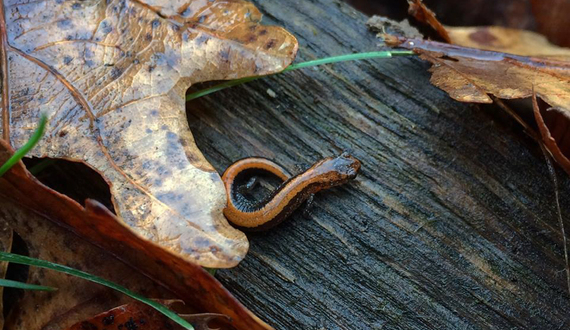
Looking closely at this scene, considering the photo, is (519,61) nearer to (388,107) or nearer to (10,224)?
(388,107)

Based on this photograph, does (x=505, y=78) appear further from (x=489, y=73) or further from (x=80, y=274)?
(x=80, y=274)

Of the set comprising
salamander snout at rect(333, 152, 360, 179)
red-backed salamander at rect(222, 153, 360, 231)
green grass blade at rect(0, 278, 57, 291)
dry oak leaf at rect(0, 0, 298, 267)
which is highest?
dry oak leaf at rect(0, 0, 298, 267)

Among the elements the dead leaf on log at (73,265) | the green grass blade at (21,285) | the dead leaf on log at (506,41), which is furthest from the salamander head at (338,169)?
the green grass blade at (21,285)

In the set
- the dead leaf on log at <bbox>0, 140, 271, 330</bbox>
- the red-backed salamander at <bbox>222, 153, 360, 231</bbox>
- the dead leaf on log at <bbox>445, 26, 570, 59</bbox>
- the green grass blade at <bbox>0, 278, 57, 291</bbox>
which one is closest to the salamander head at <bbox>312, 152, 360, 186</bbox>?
the red-backed salamander at <bbox>222, 153, 360, 231</bbox>

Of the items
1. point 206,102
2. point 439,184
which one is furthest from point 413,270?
point 206,102

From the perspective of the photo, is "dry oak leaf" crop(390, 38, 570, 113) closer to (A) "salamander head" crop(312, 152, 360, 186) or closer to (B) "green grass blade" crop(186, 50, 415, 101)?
(B) "green grass blade" crop(186, 50, 415, 101)

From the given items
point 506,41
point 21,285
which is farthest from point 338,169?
point 21,285
